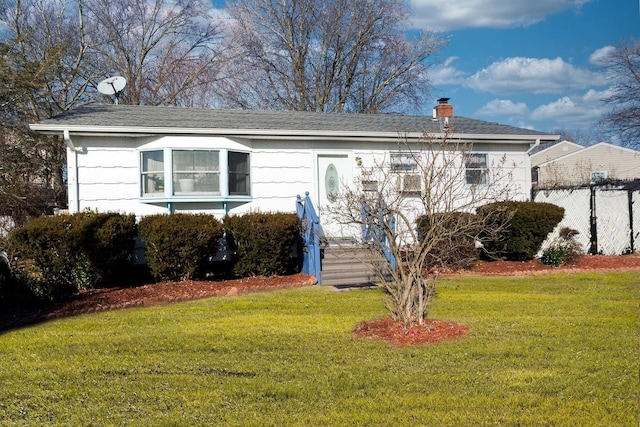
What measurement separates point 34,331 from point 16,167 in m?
10.7

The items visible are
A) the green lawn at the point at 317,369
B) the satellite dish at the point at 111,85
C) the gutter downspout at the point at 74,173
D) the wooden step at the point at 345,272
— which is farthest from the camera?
the satellite dish at the point at 111,85

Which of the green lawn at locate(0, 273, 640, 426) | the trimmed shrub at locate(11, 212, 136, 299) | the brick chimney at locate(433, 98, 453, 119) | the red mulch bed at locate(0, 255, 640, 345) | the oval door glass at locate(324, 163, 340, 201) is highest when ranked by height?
the brick chimney at locate(433, 98, 453, 119)

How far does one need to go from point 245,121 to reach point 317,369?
8.66 meters

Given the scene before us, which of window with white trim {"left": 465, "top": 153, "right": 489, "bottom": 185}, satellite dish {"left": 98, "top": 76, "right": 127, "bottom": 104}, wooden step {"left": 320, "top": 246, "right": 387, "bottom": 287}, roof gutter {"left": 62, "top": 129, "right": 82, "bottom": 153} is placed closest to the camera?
wooden step {"left": 320, "top": 246, "right": 387, "bottom": 287}

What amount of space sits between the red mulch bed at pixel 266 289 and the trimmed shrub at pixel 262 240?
237mm

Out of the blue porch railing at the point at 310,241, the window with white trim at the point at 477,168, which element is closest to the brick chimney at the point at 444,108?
the window with white trim at the point at 477,168

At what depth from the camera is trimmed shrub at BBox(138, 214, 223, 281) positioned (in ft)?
33.6

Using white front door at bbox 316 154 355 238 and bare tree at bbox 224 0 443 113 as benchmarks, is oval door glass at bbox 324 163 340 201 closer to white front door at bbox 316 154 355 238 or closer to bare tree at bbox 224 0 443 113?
white front door at bbox 316 154 355 238

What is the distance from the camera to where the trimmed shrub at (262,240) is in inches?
424

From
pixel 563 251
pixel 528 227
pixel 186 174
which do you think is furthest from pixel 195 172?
pixel 563 251

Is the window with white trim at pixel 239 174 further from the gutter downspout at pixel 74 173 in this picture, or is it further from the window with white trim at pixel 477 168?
the window with white trim at pixel 477 168

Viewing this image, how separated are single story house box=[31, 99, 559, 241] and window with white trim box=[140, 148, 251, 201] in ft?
0.07

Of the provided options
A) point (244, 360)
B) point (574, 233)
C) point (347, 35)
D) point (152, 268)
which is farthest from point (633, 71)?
point (244, 360)

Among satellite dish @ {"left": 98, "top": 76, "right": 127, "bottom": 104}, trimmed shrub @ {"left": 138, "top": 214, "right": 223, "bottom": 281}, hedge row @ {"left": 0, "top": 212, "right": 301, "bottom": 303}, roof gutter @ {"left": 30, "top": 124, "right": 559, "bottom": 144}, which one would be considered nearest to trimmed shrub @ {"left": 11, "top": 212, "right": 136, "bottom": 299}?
hedge row @ {"left": 0, "top": 212, "right": 301, "bottom": 303}
